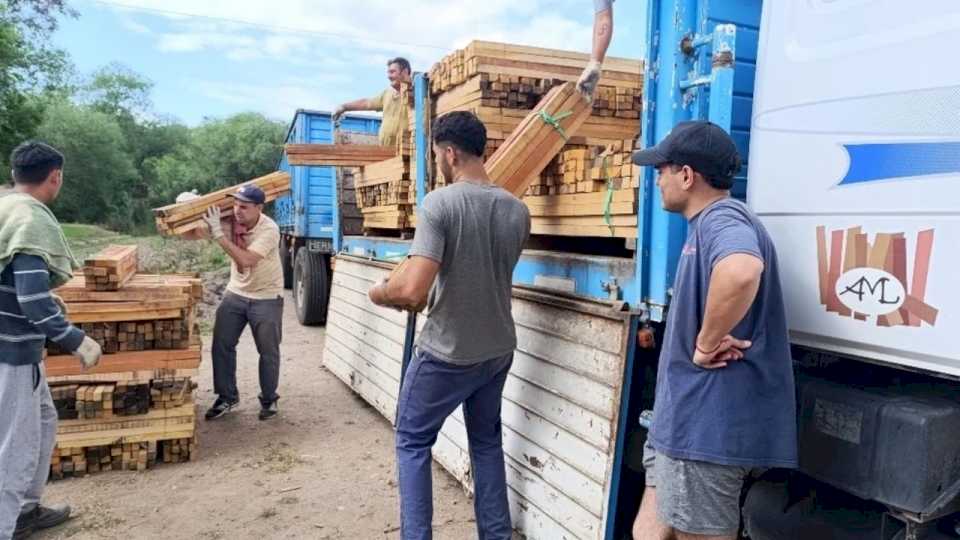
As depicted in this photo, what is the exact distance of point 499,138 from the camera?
395 cm

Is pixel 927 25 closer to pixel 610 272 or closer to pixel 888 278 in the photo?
pixel 888 278

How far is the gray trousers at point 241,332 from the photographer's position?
5.37 meters

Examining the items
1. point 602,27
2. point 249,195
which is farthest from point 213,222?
point 602,27

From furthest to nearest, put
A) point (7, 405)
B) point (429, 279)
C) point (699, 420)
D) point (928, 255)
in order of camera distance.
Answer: point (7, 405), point (429, 279), point (699, 420), point (928, 255)

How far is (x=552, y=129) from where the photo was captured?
3236mm

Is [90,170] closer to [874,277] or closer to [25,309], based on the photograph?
[25,309]

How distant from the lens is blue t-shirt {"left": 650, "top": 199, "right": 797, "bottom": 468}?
198 centimetres

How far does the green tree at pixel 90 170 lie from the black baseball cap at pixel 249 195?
121ft

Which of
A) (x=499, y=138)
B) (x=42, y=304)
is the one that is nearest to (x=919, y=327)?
(x=499, y=138)

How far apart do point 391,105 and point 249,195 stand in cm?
174

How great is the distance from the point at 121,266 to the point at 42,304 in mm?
1424

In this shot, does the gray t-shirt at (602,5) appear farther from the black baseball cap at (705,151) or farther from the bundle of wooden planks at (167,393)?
the bundle of wooden planks at (167,393)

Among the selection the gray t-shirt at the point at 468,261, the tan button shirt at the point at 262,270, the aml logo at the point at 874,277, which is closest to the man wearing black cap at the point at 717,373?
the aml logo at the point at 874,277

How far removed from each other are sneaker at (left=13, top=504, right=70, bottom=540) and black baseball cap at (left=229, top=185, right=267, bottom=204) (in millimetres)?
2369
